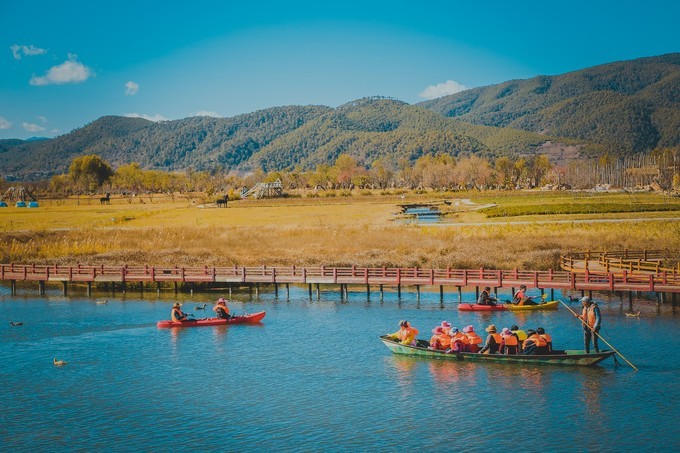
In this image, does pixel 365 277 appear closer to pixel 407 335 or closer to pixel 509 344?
pixel 407 335

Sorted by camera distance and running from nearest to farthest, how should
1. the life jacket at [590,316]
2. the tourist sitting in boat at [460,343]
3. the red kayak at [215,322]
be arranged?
the life jacket at [590,316], the tourist sitting in boat at [460,343], the red kayak at [215,322]

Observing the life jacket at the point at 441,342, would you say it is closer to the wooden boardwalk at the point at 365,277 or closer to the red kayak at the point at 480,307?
the red kayak at the point at 480,307

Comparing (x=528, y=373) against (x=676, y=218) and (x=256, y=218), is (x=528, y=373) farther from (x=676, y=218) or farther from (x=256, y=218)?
(x=256, y=218)

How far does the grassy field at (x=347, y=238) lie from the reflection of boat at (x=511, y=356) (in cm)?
2885

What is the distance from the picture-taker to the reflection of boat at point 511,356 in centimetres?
3891

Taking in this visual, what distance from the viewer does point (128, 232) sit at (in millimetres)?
97500

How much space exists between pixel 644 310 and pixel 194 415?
1455 inches

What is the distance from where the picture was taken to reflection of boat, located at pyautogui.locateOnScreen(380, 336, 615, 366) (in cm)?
3891

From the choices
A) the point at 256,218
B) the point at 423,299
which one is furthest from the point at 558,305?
the point at 256,218

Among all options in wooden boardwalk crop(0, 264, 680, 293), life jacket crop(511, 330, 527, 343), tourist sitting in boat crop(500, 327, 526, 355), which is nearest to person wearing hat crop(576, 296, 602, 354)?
life jacket crop(511, 330, 527, 343)

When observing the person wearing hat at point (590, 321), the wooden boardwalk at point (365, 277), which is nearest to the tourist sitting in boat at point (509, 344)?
the person wearing hat at point (590, 321)

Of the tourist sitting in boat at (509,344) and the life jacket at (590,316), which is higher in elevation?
the life jacket at (590,316)

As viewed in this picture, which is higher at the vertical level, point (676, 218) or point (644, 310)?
point (676, 218)

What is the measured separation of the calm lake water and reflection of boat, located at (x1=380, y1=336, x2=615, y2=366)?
55cm
